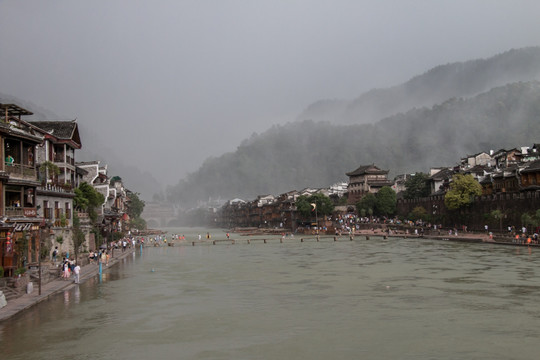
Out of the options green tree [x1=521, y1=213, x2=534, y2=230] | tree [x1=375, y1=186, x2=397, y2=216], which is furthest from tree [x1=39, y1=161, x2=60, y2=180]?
tree [x1=375, y1=186, x2=397, y2=216]

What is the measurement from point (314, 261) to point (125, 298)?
29382 millimetres

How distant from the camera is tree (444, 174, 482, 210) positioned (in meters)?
96.9

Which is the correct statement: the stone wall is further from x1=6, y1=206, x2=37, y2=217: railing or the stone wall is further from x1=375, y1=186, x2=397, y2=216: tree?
x1=6, y1=206, x2=37, y2=217: railing

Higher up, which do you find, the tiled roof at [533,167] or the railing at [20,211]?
the tiled roof at [533,167]

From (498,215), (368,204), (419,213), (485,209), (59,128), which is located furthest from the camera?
(368,204)

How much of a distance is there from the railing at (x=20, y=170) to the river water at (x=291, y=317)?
883cm

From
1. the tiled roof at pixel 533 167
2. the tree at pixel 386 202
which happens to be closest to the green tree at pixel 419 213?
A: the tree at pixel 386 202

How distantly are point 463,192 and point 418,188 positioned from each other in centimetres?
3459

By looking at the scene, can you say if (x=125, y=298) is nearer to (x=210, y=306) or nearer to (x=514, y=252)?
(x=210, y=306)

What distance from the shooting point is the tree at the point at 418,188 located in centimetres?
13075

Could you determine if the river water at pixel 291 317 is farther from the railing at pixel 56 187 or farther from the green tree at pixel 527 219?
the green tree at pixel 527 219

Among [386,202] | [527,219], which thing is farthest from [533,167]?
[386,202]

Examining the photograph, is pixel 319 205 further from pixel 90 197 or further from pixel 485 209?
pixel 90 197

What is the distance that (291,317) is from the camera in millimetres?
26531
